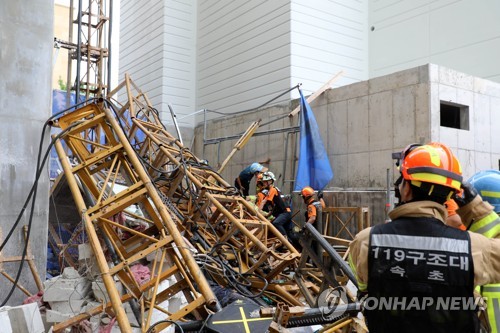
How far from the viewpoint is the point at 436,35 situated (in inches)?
599

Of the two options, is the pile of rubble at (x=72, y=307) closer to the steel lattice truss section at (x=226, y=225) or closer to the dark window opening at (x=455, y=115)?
the steel lattice truss section at (x=226, y=225)

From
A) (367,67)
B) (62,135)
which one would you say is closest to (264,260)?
(62,135)

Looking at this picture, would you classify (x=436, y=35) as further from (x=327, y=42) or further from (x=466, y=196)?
(x=466, y=196)

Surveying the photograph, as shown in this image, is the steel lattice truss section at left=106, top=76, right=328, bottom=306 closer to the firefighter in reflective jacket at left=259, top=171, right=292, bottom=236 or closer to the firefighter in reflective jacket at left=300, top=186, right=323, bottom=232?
the firefighter in reflective jacket at left=259, top=171, right=292, bottom=236

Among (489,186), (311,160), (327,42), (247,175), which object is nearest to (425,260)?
(489,186)

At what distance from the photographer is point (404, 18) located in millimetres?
16109

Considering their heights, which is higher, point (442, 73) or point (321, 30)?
point (321, 30)

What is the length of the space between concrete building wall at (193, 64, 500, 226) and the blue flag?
2.00 feet

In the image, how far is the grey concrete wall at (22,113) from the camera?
23.0 feet

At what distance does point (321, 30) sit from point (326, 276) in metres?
11.6

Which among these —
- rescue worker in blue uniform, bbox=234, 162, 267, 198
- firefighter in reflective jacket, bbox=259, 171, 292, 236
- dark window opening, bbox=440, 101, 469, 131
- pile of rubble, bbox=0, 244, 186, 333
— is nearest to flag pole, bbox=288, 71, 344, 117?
rescue worker in blue uniform, bbox=234, 162, 267, 198

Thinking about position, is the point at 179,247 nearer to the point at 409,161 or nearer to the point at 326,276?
the point at 326,276

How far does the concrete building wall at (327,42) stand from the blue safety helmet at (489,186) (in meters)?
11.5

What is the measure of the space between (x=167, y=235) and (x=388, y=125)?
6.94m
